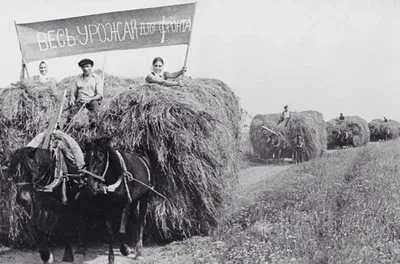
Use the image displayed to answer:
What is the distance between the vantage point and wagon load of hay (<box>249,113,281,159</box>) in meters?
19.5

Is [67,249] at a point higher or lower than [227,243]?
lower

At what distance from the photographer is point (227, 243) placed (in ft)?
19.7

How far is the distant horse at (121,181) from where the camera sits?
530 cm

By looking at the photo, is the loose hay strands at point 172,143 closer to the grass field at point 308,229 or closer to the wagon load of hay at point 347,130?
the grass field at point 308,229

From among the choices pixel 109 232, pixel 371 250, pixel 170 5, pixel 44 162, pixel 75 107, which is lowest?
pixel 109 232

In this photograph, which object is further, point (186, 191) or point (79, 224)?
point (186, 191)

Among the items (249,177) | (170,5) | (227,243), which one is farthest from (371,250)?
(249,177)

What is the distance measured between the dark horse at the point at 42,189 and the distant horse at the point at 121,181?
0.48 metres

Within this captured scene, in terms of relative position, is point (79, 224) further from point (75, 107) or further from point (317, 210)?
point (317, 210)

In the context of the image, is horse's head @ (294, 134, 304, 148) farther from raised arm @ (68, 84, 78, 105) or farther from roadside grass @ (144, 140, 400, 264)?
raised arm @ (68, 84, 78, 105)

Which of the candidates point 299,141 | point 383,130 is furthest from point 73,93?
point 383,130

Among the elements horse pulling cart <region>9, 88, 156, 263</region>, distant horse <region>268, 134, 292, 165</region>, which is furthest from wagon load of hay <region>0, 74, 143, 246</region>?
distant horse <region>268, 134, 292, 165</region>

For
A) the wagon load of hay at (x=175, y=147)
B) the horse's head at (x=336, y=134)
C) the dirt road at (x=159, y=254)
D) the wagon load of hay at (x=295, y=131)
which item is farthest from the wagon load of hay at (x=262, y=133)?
the dirt road at (x=159, y=254)

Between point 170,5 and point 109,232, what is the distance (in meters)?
4.68
